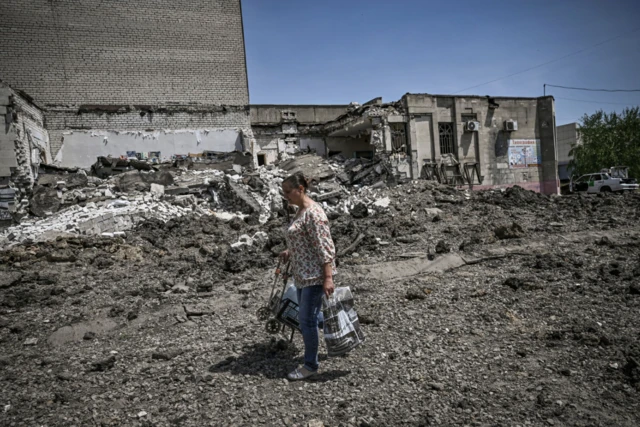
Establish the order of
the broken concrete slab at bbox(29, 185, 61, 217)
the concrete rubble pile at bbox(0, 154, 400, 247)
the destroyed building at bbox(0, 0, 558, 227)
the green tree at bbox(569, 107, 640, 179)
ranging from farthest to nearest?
1. the green tree at bbox(569, 107, 640, 179)
2. the destroyed building at bbox(0, 0, 558, 227)
3. the broken concrete slab at bbox(29, 185, 61, 217)
4. the concrete rubble pile at bbox(0, 154, 400, 247)

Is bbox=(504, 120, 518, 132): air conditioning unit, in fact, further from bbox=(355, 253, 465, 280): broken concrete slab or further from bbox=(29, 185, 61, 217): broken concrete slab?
bbox=(29, 185, 61, 217): broken concrete slab

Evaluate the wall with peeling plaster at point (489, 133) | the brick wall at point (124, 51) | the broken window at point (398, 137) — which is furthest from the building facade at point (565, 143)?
the brick wall at point (124, 51)

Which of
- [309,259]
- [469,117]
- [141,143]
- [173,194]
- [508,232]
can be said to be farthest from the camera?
[469,117]

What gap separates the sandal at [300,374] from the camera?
3129 millimetres

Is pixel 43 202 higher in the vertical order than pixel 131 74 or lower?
lower

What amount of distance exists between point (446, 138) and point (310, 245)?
1621 cm

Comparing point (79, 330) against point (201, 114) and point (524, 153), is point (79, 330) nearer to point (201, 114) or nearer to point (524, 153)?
point (201, 114)

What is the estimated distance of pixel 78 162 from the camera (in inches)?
637

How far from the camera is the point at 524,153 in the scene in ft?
64.5

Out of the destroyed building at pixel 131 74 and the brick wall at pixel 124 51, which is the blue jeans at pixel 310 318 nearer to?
the destroyed building at pixel 131 74

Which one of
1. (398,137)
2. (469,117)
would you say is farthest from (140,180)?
(469,117)

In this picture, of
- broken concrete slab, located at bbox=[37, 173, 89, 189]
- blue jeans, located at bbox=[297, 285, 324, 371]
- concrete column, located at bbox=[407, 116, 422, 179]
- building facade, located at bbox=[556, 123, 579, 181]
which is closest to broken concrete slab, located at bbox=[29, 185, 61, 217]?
broken concrete slab, located at bbox=[37, 173, 89, 189]

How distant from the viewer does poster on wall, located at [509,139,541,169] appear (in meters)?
19.4

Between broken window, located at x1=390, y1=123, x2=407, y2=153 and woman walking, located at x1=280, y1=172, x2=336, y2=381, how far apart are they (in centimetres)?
1382
